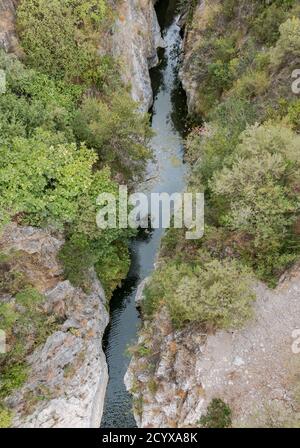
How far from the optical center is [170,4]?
154ft

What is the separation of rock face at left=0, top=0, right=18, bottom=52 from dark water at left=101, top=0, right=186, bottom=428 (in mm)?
12648

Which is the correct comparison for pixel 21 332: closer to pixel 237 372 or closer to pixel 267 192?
pixel 237 372

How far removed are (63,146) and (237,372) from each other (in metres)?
14.1

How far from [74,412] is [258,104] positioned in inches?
816

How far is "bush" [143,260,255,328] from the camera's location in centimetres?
2070

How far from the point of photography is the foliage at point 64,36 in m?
27.1

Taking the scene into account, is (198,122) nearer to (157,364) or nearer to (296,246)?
(296,246)

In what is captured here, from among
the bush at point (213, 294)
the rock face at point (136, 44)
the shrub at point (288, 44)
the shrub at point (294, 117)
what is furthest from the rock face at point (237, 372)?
the rock face at point (136, 44)

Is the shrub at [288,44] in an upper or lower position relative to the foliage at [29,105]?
upper

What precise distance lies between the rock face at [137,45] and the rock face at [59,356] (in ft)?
51.6

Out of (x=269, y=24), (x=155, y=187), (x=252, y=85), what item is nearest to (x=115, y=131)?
(x=155, y=187)

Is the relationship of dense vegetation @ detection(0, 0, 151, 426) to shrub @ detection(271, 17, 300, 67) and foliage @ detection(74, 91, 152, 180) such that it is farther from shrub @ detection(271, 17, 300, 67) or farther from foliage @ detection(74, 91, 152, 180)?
shrub @ detection(271, 17, 300, 67)

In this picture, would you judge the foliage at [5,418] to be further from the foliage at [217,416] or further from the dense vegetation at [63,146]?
the foliage at [217,416]

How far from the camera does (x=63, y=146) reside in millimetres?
23750
